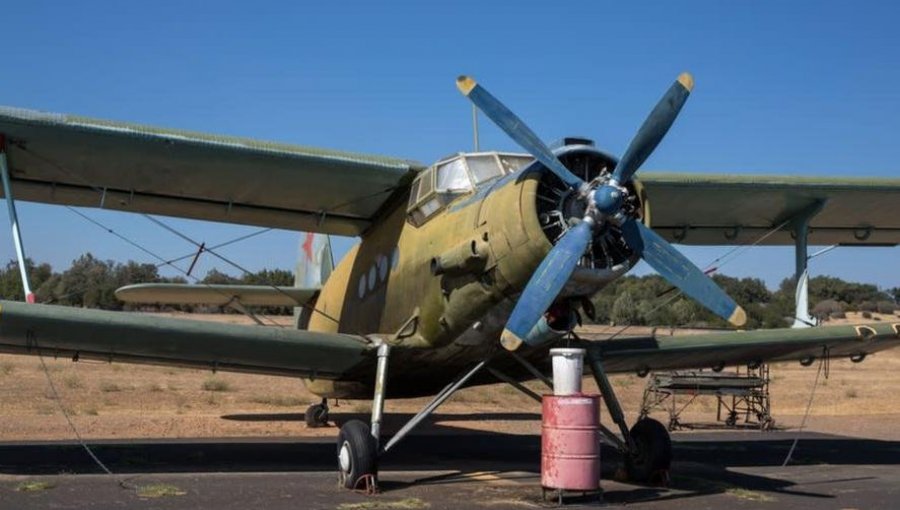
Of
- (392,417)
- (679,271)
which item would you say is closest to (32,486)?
(679,271)

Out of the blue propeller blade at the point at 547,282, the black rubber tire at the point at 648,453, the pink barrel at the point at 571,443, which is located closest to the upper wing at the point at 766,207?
the black rubber tire at the point at 648,453

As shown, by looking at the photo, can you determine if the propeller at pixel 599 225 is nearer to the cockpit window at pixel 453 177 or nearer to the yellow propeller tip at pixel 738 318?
the yellow propeller tip at pixel 738 318

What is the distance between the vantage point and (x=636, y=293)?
5191cm

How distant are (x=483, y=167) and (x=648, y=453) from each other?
3.88 m

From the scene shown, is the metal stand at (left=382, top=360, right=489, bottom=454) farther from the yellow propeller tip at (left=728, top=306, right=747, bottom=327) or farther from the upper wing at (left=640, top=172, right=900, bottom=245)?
the upper wing at (left=640, top=172, right=900, bottom=245)

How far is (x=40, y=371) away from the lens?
28.9m

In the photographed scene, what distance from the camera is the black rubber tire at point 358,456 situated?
9484 millimetres

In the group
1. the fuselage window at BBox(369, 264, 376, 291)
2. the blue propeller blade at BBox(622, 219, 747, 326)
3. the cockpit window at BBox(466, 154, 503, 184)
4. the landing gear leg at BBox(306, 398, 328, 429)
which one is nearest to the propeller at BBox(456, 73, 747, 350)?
the blue propeller blade at BBox(622, 219, 747, 326)

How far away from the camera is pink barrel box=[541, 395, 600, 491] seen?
8789 millimetres

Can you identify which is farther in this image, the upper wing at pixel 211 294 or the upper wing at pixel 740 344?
the upper wing at pixel 211 294

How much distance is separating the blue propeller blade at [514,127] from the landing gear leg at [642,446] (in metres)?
3.10

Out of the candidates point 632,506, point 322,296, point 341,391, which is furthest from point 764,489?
point 322,296

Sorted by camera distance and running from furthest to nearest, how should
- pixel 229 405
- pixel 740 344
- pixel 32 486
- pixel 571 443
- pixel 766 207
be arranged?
pixel 229 405 < pixel 766 207 < pixel 740 344 < pixel 32 486 < pixel 571 443

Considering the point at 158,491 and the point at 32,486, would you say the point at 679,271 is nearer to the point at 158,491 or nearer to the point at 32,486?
the point at 158,491
